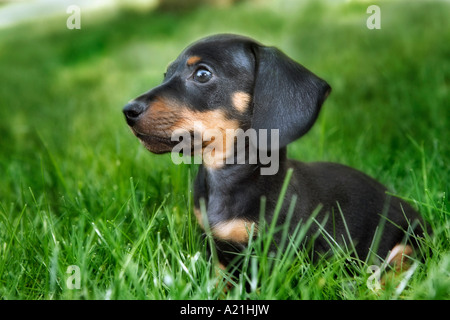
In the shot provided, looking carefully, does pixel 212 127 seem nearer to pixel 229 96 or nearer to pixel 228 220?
pixel 229 96

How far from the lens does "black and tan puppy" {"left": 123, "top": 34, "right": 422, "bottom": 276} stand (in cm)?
279

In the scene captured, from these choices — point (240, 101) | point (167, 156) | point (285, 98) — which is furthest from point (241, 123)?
point (167, 156)

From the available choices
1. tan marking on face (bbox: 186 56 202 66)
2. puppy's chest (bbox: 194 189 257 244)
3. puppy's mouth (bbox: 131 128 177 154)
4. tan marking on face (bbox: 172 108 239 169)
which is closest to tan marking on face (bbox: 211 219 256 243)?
puppy's chest (bbox: 194 189 257 244)

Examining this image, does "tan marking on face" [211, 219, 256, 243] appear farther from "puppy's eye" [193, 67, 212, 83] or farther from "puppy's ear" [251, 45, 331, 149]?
"puppy's eye" [193, 67, 212, 83]

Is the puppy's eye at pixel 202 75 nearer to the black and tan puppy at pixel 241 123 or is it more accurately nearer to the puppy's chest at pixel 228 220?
the black and tan puppy at pixel 241 123

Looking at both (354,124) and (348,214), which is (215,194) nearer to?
(348,214)

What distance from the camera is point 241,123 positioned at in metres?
2.89

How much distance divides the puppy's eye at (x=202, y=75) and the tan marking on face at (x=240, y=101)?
0.16 meters

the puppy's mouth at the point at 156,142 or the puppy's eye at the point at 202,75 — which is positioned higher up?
the puppy's eye at the point at 202,75

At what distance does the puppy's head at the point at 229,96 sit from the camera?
2.78 metres

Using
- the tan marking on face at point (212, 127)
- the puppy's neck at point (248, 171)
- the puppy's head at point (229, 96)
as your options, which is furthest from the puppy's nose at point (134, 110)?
the puppy's neck at point (248, 171)

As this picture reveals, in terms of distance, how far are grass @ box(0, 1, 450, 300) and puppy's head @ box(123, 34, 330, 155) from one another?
0.44 m

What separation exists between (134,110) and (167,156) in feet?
5.31

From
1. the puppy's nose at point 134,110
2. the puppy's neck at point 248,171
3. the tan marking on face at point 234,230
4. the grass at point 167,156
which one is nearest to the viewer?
the grass at point 167,156
